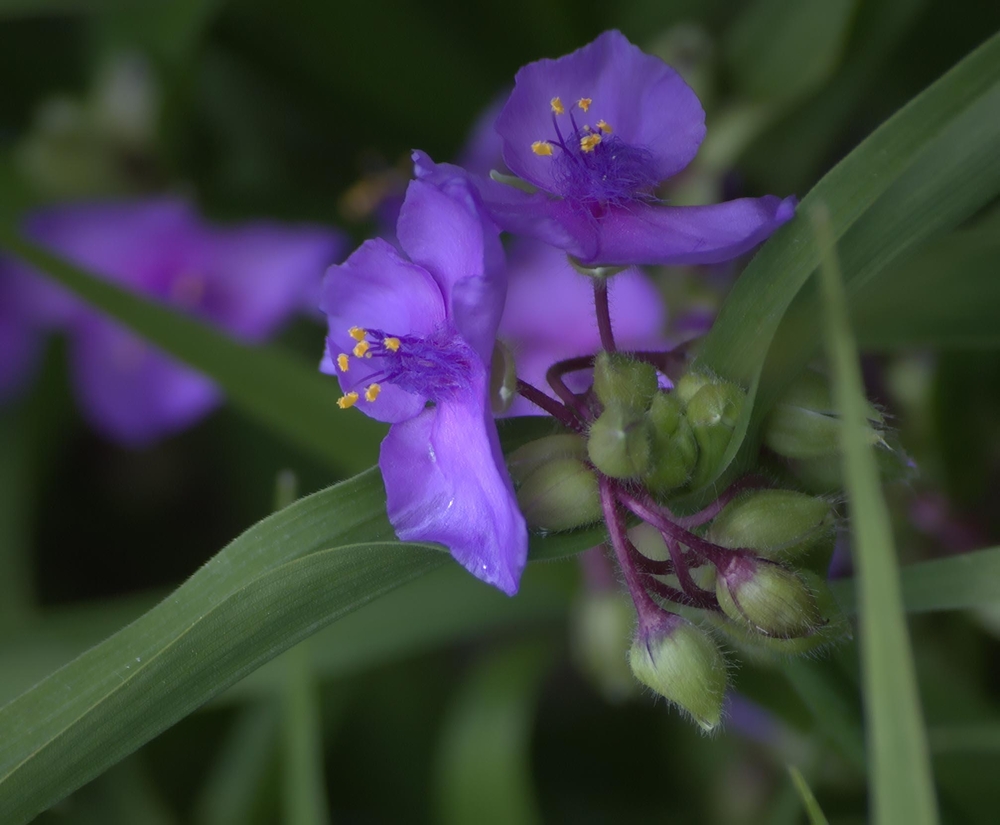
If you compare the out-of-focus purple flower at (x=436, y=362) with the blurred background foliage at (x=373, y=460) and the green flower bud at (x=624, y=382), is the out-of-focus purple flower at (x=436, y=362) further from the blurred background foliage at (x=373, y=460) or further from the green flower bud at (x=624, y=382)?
the blurred background foliage at (x=373, y=460)

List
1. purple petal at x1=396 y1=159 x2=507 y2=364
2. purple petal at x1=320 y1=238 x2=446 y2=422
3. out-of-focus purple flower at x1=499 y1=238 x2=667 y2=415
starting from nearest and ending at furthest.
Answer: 1. purple petal at x1=396 y1=159 x2=507 y2=364
2. purple petal at x1=320 y1=238 x2=446 y2=422
3. out-of-focus purple flower at x1=499 y1=238 x2=667 y2=415

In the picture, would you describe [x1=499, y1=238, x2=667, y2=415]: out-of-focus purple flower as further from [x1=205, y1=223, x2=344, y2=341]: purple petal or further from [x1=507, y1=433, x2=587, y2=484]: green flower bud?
[x1=507, y1=433, x2=587, y2=484]: green flower bud

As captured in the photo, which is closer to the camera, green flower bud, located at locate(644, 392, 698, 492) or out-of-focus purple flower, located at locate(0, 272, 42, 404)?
green flower bud, located at locate(644, 392, 698, 492)

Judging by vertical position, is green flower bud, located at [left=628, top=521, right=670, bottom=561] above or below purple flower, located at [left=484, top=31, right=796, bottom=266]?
below

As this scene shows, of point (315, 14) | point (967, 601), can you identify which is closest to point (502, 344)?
point (967, 601)

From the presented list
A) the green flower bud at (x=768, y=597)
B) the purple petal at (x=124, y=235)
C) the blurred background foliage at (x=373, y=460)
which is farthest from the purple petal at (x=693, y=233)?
the purple petal at (x=124, y=235)

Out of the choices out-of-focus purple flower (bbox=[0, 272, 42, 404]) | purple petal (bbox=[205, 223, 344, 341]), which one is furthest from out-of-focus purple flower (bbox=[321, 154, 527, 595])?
out-of-focus purple flower (bbox=[0, 272, 42, 404])
